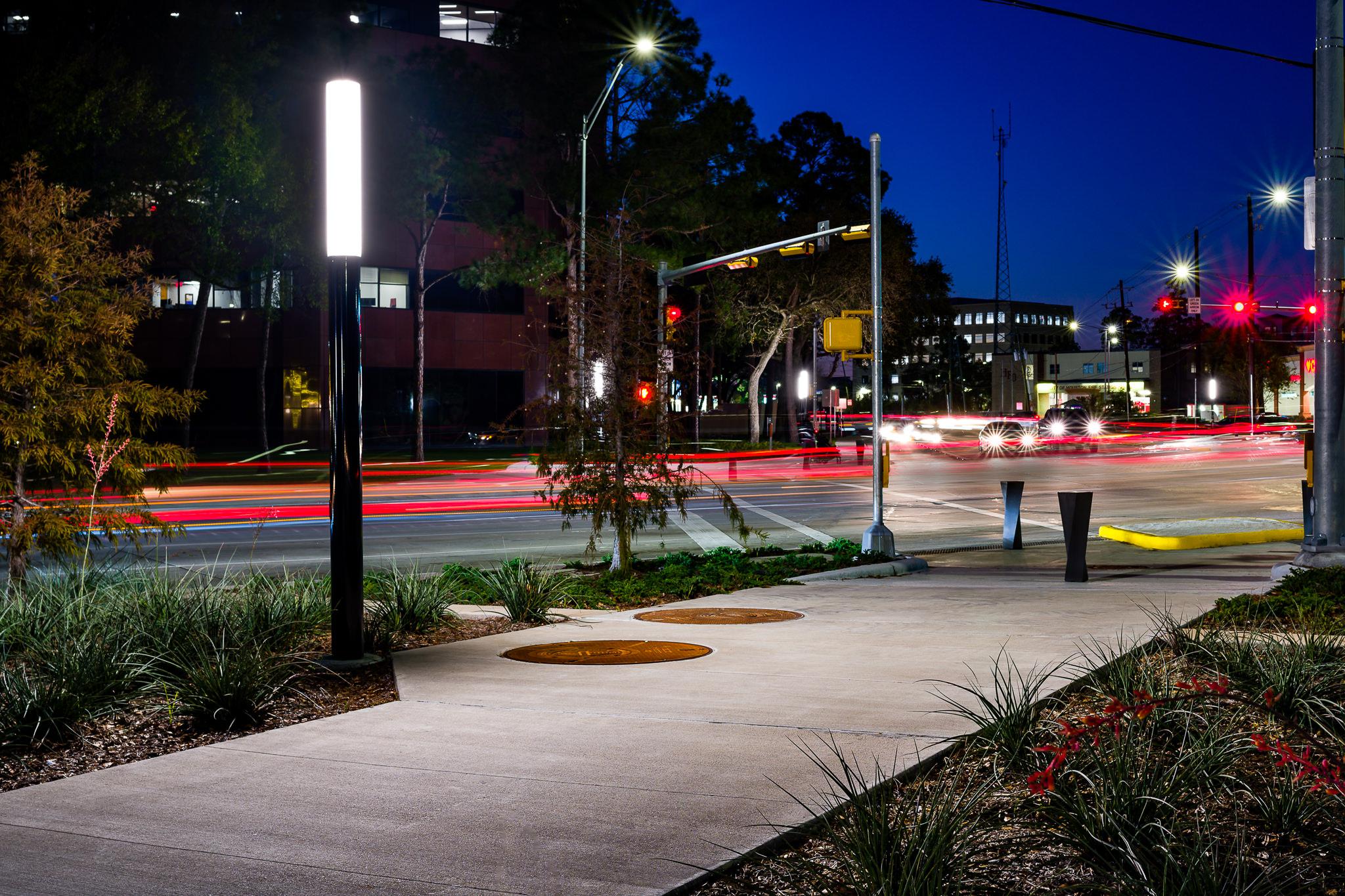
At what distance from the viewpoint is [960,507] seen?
26500 millimetres

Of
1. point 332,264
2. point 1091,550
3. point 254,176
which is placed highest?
point 254,176

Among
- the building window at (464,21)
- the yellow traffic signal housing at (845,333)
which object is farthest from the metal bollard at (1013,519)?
the building window at (464,21)

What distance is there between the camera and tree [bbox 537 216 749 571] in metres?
13.4

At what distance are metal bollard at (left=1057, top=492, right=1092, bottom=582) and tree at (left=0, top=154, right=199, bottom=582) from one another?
9.17 meters

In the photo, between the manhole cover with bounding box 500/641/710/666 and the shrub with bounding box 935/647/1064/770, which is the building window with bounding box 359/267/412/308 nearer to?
the manhole cover with bounding box 500/641/710/666

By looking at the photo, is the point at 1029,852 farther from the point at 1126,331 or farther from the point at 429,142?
the point at 1126,331

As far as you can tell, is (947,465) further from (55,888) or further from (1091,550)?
(55,888)

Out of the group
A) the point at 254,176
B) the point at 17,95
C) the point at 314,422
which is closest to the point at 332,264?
the point at 17,95

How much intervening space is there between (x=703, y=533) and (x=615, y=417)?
8364mm

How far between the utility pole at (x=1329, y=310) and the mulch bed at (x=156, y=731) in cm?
960

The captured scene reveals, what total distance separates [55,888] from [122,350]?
29.1 feet

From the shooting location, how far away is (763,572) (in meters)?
14.4

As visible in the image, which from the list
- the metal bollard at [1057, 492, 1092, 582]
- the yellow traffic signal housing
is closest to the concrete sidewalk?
the metal bollard at [1057, 492, 1092, 582]

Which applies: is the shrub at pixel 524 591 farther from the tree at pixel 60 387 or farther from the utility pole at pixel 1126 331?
the utility pole at pixel 1126 331
